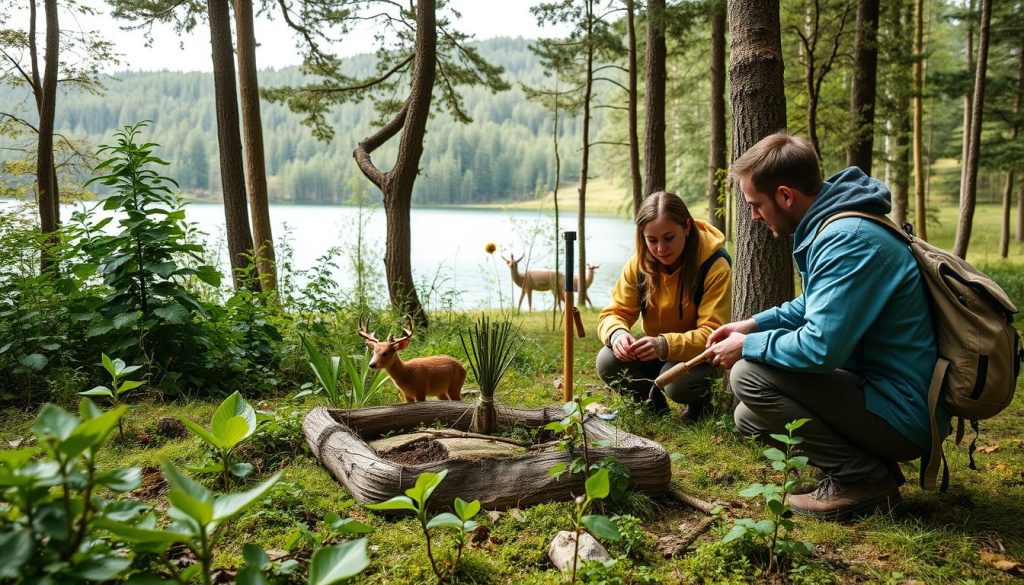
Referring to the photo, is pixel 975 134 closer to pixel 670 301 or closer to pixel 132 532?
pixel 670 301

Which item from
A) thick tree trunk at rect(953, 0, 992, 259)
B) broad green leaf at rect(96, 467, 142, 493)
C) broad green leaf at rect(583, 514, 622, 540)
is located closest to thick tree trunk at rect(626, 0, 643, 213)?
thick tree trunk at rect(953, 0, 992, 259)

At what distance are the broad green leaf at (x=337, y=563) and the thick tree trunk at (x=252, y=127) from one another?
602 cm

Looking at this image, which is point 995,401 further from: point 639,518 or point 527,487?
point 527,487

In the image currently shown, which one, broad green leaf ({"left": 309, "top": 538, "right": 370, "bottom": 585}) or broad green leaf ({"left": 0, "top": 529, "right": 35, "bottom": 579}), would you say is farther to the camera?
broad green leaf ({"left": 309, "top": 538, "right": 370, "bottom": 585})

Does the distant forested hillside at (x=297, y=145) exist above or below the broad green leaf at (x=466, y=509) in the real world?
above

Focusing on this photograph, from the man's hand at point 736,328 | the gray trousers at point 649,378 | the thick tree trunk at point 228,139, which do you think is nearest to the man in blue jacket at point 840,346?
the man's hand at point 736,328

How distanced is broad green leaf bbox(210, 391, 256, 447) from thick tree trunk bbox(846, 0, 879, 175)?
26.2 ft

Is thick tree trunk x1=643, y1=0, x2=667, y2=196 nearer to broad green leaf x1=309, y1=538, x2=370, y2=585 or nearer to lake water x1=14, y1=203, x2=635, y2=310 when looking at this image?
lake water x1=14, y1=203, x2=635, y2=310

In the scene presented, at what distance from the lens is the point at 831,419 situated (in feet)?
8.46

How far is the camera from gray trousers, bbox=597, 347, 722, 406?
147 inches

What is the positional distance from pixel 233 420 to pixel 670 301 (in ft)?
8.50

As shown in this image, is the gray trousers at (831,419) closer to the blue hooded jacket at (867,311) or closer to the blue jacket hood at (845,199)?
the blue hooded jacket at (867,311)

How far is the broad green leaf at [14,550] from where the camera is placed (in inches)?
38.9

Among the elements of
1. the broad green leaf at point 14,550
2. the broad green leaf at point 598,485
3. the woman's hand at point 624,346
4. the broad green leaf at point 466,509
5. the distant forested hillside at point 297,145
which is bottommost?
the broad green leaf at point 466,509
